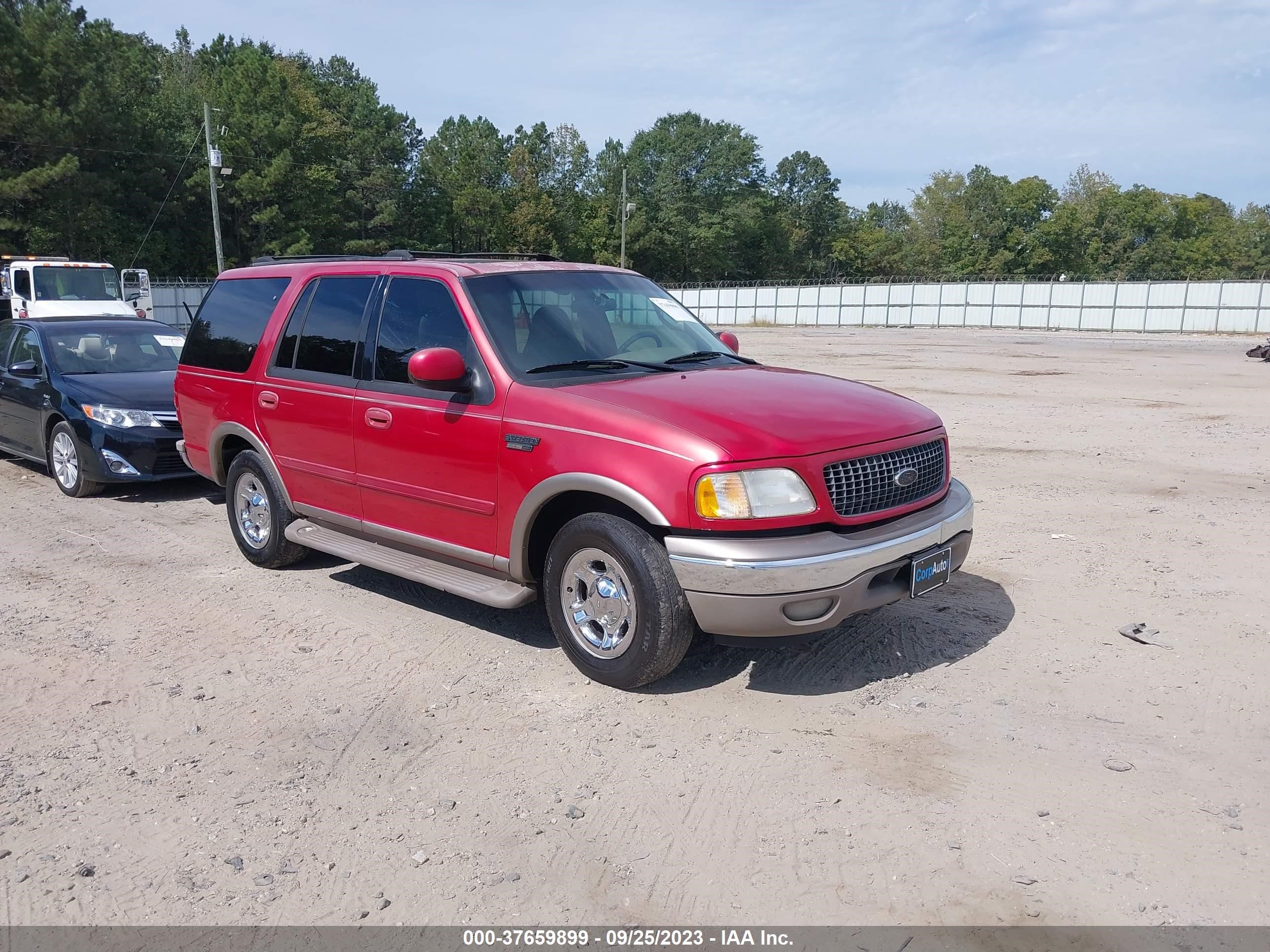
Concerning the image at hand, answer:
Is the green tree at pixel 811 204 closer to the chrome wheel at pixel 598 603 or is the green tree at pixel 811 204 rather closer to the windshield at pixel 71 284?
the windshield at pixel 71 284

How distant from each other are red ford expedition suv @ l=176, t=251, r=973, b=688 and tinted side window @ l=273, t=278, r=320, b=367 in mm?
19

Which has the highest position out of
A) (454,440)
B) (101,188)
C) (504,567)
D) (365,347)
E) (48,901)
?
(101,188)

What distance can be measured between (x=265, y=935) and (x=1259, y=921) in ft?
9.79

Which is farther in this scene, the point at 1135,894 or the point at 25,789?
the point at 25,789

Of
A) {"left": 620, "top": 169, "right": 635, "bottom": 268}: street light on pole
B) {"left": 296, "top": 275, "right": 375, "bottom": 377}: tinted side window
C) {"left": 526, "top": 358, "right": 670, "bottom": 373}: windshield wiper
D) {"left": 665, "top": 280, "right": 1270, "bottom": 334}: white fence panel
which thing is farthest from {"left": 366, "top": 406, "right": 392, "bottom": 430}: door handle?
{"left": 620, "top": 169, "right": 635, "bottom": 268}: street light on pole

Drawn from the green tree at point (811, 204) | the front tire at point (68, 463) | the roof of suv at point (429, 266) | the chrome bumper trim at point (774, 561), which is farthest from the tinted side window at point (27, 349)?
the green tree at point (811, 204)

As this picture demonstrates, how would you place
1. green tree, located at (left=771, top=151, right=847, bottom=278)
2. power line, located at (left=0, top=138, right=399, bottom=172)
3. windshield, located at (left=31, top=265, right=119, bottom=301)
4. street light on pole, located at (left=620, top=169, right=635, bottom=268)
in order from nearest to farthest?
windshield, located at (left=31, top=265, right=119, bottom=301) → power line, located at (left=0, top=138, right=399, bottom=172) → street light on pole, located at (left=620, top=169, right=635, bottom=268) → green tree, located at (left=771, top=151, right=847, bottom=278)

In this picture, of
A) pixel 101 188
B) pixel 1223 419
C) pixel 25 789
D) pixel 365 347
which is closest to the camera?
pixel 25 789

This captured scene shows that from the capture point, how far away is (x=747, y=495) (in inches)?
161

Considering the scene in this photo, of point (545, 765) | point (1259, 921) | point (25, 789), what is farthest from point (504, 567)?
point (1259, 921)

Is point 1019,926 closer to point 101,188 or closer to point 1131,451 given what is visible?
point 1131,451

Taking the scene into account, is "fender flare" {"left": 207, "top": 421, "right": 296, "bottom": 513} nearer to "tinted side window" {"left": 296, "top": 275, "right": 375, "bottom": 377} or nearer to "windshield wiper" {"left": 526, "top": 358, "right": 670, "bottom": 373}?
"tinted side window" {"left": 296, "top": 275, "right": 375, "bottom": 377}

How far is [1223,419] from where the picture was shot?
13.7 metres

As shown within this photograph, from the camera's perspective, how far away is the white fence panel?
145 feet
